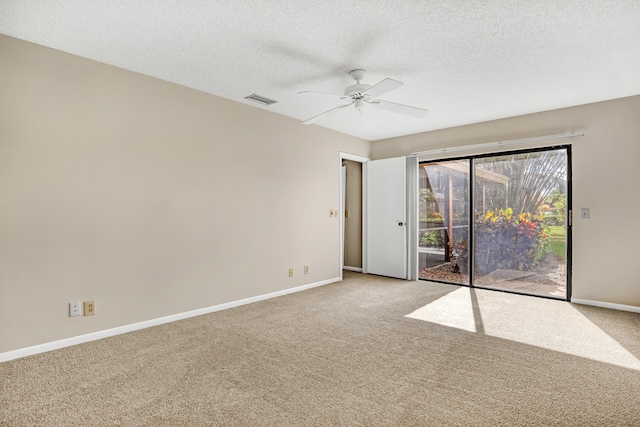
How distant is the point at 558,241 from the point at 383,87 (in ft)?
11.2

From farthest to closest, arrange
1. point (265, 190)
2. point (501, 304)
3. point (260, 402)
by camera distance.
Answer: point (265, 190)
point (501, 304)
point (260, 402)

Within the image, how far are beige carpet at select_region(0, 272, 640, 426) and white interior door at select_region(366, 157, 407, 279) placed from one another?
80.4 inches

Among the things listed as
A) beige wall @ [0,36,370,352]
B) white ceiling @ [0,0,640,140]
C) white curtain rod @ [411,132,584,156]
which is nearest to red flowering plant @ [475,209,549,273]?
white curtain rod @ [411,132,584,156]

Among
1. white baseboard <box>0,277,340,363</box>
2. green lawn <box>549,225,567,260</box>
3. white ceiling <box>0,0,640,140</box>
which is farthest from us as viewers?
green lawn <box>549,225,567,260</box>

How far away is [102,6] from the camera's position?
226cm

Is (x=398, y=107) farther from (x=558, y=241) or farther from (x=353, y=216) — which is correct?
(x=353, y=216)

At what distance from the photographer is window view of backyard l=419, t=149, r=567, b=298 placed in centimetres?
452

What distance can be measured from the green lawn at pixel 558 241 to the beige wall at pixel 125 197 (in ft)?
11.5

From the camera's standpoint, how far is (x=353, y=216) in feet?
21.4

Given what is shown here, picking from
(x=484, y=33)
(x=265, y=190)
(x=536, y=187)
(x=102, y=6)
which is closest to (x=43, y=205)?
(x=102, y=6)

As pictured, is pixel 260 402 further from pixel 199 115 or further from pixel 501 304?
pixel 501 304

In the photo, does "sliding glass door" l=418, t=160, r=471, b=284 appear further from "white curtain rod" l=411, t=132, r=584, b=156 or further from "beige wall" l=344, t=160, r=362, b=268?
"beige wall" l=344, t=160, r=362, b=268

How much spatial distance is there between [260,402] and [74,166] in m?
2.49

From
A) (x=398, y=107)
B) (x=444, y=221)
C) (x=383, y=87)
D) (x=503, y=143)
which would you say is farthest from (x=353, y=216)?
(x=383, y=87)
